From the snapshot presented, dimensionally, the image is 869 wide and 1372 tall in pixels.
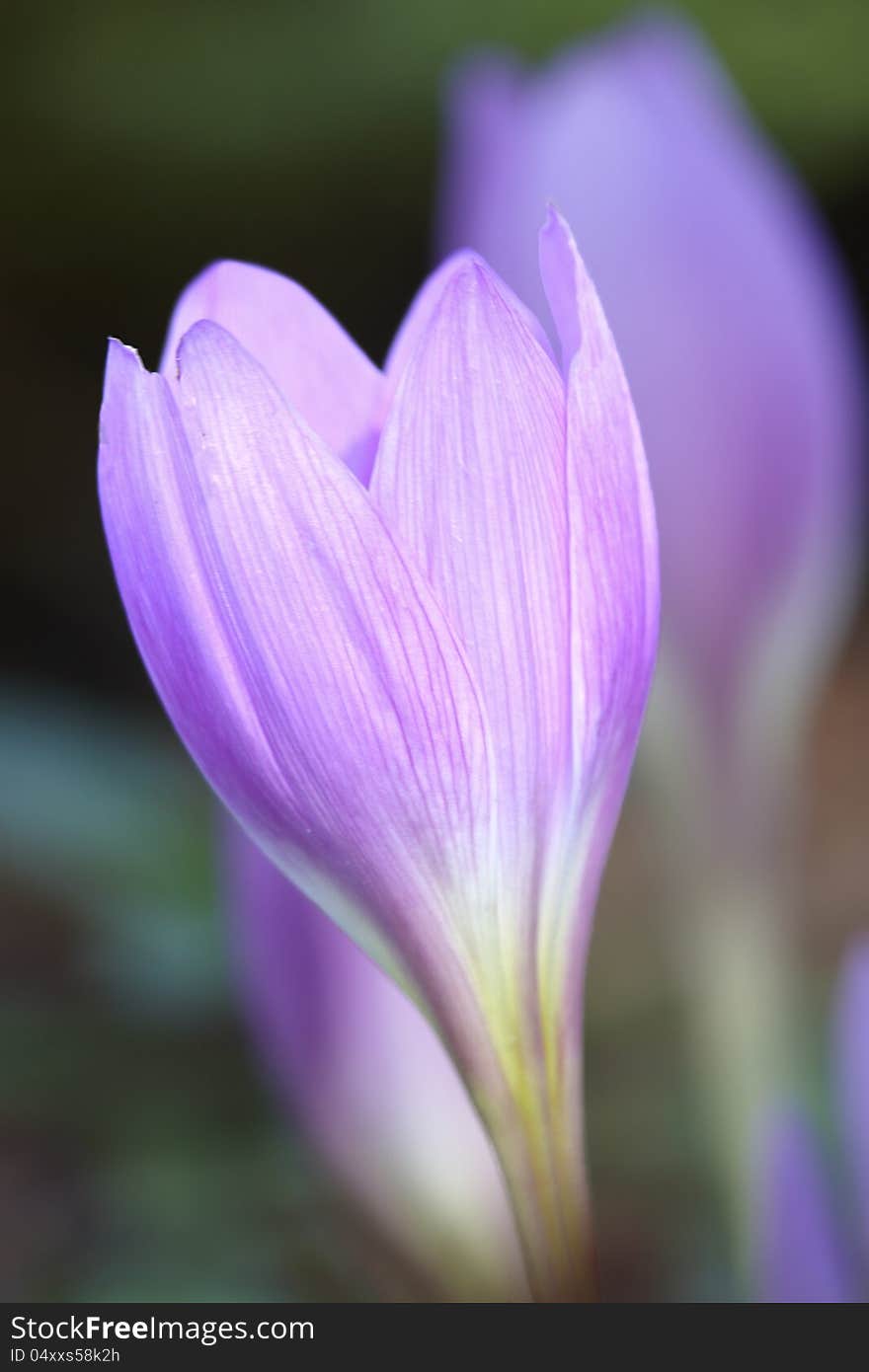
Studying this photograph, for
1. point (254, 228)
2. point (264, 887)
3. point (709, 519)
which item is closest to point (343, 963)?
point (264, 887)

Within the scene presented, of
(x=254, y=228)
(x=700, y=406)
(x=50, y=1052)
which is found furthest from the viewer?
(x=254, y=228)

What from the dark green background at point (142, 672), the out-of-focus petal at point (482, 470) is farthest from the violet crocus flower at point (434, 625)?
the dark green background at point (142, 672)

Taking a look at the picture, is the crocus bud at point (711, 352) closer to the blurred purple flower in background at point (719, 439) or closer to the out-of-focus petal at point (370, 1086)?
the blurred purple flower in background at point (719, 439)

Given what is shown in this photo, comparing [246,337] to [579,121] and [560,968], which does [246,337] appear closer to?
[560,968]

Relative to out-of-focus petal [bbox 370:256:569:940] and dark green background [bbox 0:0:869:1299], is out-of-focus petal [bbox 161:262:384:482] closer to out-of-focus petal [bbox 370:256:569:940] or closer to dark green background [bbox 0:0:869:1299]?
out-of-focus petal [bbox 370:256:569:940]

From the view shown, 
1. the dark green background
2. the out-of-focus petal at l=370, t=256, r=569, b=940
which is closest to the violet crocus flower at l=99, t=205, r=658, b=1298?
the out-of-focus petal at l=370, t=256, r=569, b=940
